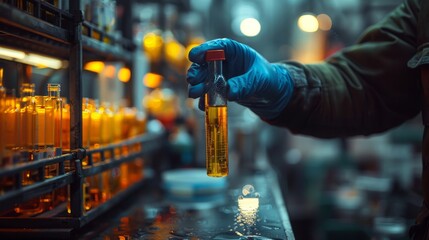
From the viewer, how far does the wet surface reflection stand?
57.2 inches

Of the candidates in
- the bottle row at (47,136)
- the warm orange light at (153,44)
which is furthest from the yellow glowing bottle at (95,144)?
the warm orange light at (153,44)

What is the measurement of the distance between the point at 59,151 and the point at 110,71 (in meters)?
1.26

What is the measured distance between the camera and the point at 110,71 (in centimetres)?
254

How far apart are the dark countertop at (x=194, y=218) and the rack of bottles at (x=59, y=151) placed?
0.08 meters

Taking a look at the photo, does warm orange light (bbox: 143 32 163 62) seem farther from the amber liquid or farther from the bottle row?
the amber liquid

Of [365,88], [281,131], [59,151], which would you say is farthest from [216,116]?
[281,131]

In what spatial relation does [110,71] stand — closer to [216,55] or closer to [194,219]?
[194,219]

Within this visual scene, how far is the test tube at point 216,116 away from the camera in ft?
4.43

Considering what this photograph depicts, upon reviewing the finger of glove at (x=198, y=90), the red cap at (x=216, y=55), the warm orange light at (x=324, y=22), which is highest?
the warm orange light at (x=324, y=22)

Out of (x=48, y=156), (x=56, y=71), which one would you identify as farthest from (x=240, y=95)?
(x=56, y=71)

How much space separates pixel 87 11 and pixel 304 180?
15.4 ft

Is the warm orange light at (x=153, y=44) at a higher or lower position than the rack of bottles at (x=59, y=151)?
higher

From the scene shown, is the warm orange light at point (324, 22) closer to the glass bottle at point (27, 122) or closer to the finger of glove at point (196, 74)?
the finger of glove at point (196, 74)

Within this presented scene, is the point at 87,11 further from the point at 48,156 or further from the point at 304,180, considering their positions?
the point at 304,180
